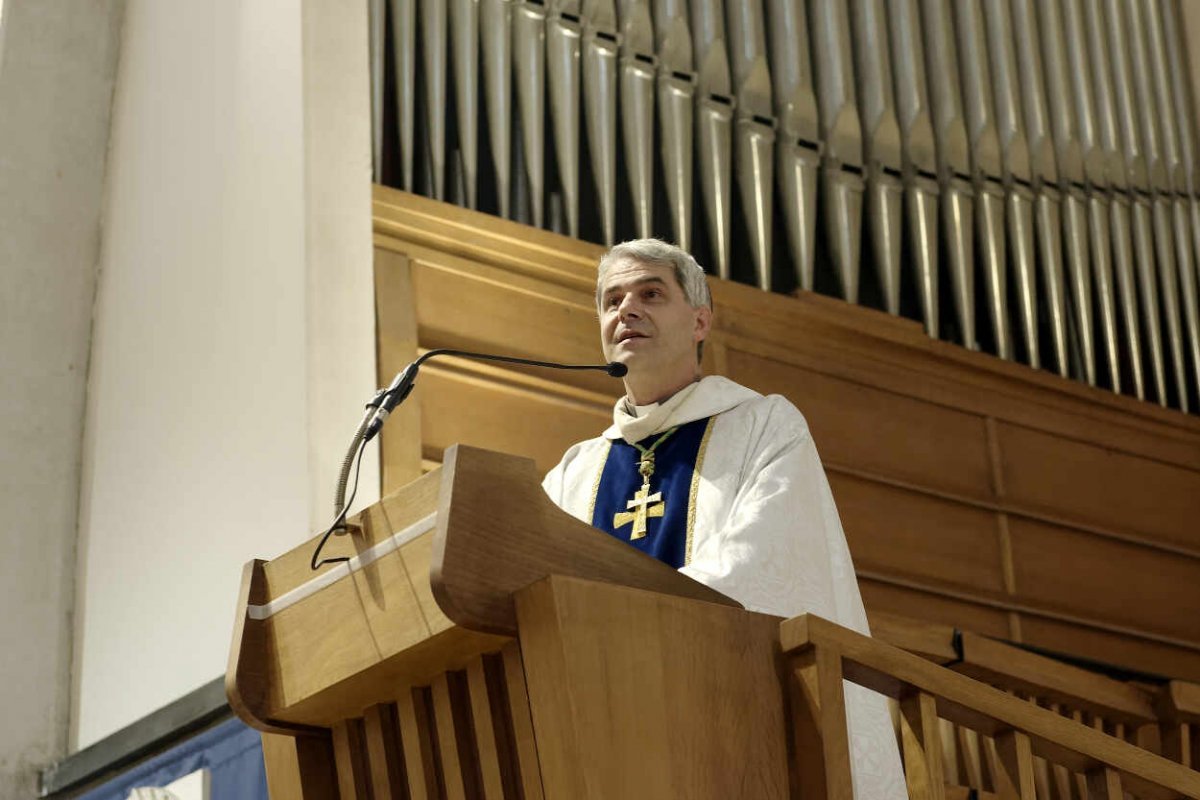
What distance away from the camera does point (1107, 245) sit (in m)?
6.96

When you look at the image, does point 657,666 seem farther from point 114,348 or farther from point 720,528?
point 114,348

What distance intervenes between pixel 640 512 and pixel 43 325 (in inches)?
103

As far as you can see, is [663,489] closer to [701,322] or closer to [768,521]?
[701,322]

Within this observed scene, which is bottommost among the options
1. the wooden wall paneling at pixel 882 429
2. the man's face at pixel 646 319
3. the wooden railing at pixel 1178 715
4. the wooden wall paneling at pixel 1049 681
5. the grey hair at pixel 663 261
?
the wooden railing at pixel 1178 715

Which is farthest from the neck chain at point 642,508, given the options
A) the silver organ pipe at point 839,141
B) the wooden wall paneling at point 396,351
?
the silver organ pipe at point 839,141

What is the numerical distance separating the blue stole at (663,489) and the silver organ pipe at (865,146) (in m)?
1.84

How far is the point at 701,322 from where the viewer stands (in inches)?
150

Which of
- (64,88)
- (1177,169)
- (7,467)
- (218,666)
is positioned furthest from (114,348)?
(1177,169)

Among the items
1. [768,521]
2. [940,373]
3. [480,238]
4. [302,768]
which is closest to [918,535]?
[940,373]

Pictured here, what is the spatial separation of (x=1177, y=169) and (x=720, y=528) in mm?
4578

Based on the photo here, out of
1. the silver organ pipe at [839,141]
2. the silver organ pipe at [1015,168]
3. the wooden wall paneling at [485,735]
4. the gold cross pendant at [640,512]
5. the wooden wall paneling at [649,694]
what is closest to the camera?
the wooden wall paneling at [649,694]

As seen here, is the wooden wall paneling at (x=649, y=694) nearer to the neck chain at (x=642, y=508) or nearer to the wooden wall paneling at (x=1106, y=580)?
the neck chain at (x=642, y=508)

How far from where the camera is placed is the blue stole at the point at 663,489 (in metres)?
3.52

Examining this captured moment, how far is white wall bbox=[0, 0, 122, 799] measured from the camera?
5180mm
